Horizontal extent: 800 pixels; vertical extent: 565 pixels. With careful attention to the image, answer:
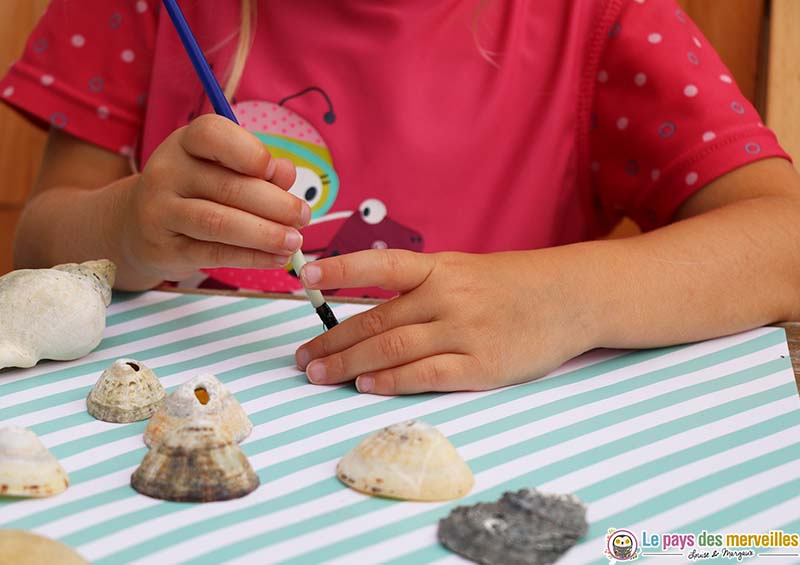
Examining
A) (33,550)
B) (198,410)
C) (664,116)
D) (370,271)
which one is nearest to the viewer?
(33,550)

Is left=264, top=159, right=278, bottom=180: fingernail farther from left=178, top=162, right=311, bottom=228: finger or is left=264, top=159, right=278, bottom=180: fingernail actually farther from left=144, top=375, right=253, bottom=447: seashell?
left=144, top=375, right=253, bottom=447: seashell

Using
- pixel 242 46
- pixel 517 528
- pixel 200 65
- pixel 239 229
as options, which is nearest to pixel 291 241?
pixel 239 229

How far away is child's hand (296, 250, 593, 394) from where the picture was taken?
57 cm

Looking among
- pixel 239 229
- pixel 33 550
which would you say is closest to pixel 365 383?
pixel 239 229

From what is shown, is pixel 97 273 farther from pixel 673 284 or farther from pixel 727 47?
pixel 727 47

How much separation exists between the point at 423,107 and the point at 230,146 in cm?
34

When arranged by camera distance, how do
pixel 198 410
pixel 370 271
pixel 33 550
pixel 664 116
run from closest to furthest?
pixel 33 550 < pixel 198 410 < pixel 370 271 < pixel 664 116

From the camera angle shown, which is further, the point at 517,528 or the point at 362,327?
the point at 362,327

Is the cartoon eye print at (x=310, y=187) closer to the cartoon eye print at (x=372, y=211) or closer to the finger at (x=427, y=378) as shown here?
the cartoon eye print at (x=372, y=211)

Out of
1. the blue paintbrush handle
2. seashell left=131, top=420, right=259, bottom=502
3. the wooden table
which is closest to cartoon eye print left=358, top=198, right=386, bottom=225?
the blue paintbrush handle

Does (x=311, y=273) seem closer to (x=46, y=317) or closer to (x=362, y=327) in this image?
(x=362, y=327)

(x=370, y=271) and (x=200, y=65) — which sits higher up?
(x=200, y=65)

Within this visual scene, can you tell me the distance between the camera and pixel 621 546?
39 cm

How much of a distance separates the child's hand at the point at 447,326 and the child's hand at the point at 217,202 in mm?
50
